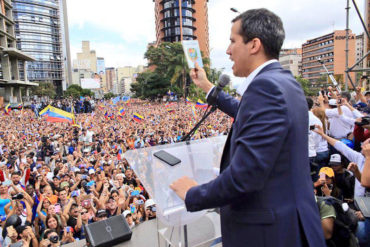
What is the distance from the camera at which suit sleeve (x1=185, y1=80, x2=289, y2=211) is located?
0.92 m

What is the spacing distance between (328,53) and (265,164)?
110 m

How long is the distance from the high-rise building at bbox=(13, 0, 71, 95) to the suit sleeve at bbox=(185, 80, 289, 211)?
95037mm

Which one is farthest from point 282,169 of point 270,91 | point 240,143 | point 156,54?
point 156,54

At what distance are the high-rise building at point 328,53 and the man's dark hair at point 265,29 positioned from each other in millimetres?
92717

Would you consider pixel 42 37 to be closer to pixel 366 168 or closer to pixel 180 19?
pixel 180 19

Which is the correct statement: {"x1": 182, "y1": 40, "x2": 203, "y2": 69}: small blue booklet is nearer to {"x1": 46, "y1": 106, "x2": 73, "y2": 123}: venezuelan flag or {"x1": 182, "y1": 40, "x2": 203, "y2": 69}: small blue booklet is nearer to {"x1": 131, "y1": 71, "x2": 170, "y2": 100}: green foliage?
{"x1": 46, "y1": 106, "x2": 73, "y2": 123}: venezuelan flag

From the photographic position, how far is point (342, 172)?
405 centimetres

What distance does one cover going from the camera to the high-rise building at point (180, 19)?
65250mm

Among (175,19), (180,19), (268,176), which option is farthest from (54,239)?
(175,19)

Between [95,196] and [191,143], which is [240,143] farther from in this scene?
[95,196]

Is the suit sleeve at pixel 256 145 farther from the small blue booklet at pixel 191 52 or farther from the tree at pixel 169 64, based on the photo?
the tree at pixel 169 64

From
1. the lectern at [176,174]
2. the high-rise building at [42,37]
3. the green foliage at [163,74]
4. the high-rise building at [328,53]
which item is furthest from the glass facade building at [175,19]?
the lectern at [176,174]

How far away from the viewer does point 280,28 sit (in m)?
1.10

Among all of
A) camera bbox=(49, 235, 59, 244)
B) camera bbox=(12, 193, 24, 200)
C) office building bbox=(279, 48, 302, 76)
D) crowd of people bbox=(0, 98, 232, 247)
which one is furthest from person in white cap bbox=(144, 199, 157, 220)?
office building bbox=(279, 48, 302, 76)
